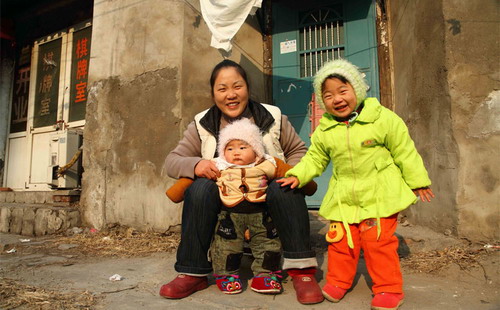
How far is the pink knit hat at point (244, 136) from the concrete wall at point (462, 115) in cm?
161

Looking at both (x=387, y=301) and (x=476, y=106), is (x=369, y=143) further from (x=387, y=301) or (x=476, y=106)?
(x=476, y=106)

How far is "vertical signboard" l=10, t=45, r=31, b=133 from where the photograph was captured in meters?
6.52

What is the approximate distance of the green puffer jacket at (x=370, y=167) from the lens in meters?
1.67

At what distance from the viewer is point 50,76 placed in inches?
242

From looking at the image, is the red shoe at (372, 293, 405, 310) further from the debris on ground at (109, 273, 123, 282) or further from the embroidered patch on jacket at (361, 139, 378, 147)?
the debris on ground at (109, 273, 123, 282)

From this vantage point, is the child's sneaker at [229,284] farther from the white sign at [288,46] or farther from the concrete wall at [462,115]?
the white sign at [288,46]

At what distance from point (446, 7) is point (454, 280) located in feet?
6.77

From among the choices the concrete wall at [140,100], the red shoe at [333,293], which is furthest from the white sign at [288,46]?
the red shoe at [333,293]

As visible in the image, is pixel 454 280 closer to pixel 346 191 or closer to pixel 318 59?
pixel 346 191

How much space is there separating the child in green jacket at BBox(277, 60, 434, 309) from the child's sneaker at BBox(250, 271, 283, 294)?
0.26 m

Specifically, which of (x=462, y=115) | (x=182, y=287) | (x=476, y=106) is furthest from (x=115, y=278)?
(x=476, y=106)

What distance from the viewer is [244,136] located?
1899 millimetres

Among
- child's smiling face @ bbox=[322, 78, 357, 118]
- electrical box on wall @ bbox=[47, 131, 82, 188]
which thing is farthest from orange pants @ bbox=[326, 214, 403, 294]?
electrical box on wall @ bbox=[47, 131, 82, 188]

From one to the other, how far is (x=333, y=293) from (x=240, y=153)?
88 centimetres
